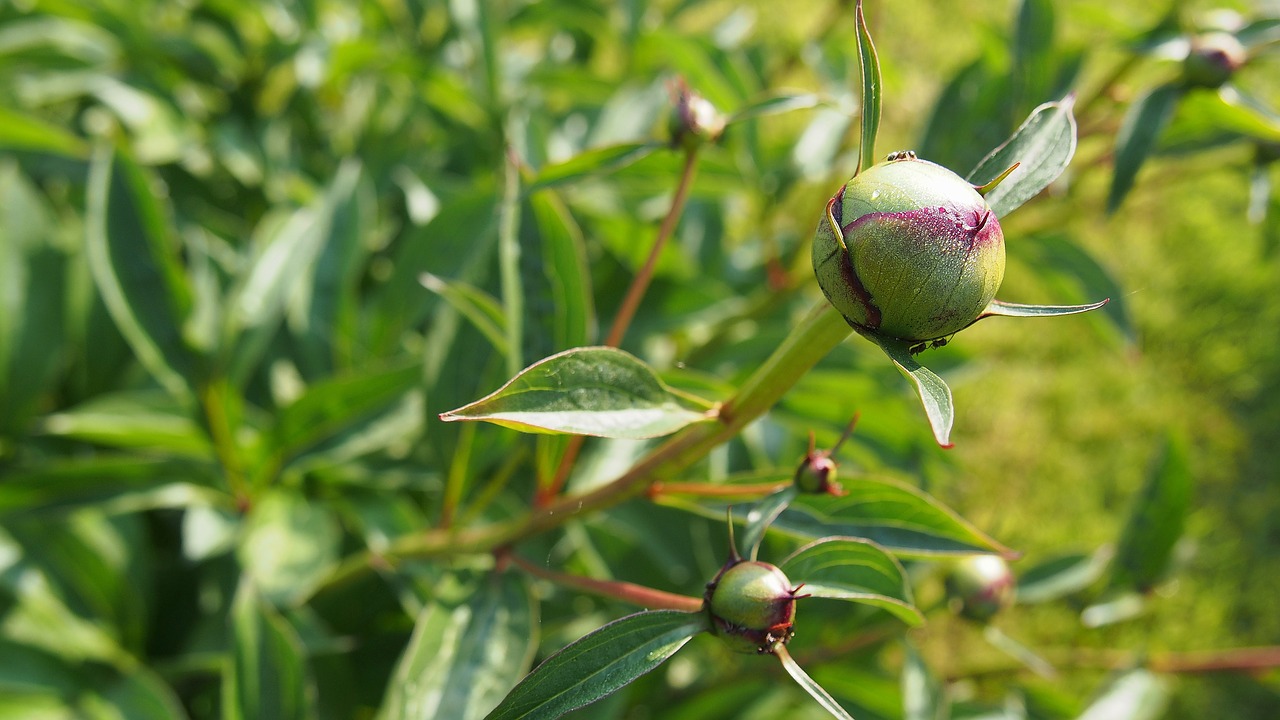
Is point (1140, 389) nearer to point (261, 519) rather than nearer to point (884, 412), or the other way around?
point (884, 412)

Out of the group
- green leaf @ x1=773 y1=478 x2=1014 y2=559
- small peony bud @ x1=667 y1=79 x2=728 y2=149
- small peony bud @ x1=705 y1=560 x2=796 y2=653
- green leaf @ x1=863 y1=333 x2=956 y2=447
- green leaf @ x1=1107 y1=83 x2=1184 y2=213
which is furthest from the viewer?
green leaf @ x1=1107 y1=83 x2=1184 y2=213

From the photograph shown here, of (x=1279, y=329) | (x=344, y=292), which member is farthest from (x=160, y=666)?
(x=1279, y=329)

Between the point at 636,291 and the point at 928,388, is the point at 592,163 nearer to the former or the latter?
the point at 636,291

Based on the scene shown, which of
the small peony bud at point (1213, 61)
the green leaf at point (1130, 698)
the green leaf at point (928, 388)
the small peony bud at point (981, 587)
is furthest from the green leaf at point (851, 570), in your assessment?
the green leaf at point (1130, 698)

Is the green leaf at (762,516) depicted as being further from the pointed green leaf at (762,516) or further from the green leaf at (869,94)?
the green leaf at (869,94)

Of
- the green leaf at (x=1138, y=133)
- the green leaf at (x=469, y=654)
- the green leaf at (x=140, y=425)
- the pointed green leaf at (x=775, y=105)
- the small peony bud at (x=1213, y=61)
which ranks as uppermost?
the pointed green leaf at (x=775, y=105)

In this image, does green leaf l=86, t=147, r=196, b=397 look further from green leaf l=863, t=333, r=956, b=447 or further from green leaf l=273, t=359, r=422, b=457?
green leaf l=863, t=333, r=956, b=447

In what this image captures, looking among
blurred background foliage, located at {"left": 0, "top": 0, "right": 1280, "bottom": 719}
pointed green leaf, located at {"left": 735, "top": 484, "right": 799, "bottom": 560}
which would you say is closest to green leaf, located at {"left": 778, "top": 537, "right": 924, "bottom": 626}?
pointed green leaf, located at {"left": 735, "top": 484, "right": 799, "bottom": 560}
